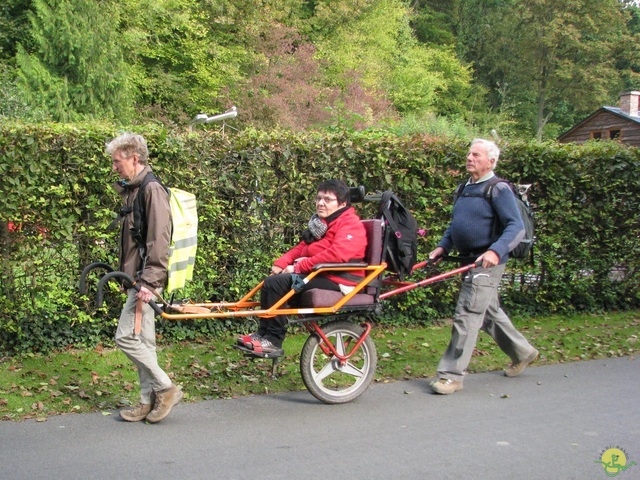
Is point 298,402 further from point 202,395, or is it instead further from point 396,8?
point 396,8

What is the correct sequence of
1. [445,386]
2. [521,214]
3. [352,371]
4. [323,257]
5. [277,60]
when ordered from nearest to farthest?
[323,257] → [352,371] → [445,386] → [521,214] → [277,60]

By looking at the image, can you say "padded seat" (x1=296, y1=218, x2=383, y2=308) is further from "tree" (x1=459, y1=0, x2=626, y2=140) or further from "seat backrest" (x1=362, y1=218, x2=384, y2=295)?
"tree" (x1=459, y1=0, x2=626, y2=140)

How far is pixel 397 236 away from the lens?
6406 mm

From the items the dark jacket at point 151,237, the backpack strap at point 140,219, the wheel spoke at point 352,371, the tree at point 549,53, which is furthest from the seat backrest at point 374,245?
the tree at point 549,53

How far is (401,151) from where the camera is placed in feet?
29.9

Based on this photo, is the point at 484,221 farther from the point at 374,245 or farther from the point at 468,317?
the point at 374,245

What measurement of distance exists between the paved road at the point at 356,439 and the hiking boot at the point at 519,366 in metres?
0.45

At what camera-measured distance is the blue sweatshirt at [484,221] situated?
6.63 metres

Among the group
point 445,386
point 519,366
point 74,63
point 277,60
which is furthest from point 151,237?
point 277,60

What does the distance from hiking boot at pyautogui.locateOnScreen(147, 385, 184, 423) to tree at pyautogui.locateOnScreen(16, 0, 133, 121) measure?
22570mm

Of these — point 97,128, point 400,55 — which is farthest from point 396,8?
point 97,128

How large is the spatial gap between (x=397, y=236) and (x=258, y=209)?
8.29ft

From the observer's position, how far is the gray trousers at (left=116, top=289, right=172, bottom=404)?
554cm

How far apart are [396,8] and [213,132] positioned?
40.1 metres
